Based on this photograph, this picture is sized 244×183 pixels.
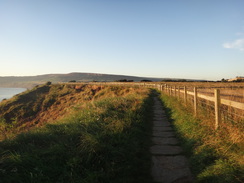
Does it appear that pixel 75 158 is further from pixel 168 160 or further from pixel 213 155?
pixel 213 155

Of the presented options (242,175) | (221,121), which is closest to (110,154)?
(242,175)

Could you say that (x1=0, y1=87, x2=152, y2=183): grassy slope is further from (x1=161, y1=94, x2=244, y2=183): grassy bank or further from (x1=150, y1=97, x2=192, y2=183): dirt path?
(x1=161, y1=94, x2=244, y2=183): grassy bank

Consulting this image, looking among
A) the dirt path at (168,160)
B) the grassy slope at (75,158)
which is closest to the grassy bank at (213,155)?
the dirt path at (168,160)

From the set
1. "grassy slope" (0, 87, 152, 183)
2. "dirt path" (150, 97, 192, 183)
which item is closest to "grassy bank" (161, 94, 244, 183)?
"dirt path" (150, 97, 192, 183)

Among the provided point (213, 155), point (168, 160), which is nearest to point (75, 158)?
point (168, 160)

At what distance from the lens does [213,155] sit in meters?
3.51

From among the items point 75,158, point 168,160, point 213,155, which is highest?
point 75,158

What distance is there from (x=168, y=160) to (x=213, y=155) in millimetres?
946

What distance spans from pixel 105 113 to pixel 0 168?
3.94 meters

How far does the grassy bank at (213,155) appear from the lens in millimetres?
2789

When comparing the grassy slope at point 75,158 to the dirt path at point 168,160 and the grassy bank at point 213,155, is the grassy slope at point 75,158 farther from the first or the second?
the grassy bank at point 213,155

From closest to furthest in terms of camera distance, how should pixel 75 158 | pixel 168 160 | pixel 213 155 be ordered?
1. pixel 75 158
2. pixel 213 155
3. pixel 168 160

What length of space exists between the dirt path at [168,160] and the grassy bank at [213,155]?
7.4 inches

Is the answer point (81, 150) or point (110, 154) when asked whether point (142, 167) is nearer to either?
point (110, 154)
